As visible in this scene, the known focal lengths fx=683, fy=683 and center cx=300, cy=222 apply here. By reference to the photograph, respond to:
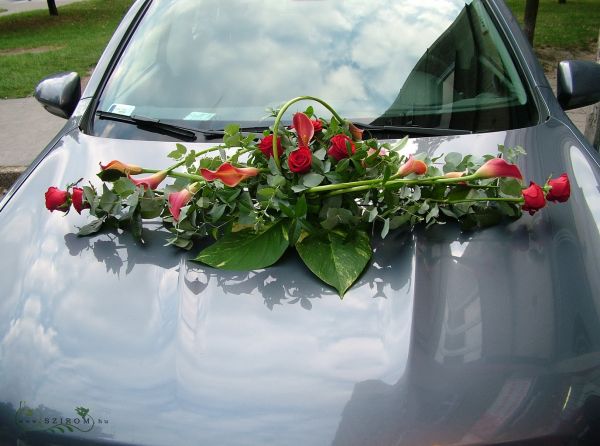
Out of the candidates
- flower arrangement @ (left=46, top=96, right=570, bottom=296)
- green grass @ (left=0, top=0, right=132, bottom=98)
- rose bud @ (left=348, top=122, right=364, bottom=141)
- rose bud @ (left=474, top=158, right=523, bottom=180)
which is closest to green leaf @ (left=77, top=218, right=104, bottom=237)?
flower arrangement @ (left=46, top=96, right=570, bottom=296)

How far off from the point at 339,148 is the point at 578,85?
1.23 meters

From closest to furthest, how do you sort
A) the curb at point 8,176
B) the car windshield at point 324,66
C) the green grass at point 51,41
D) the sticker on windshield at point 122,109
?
the car windshield at point 324,66, the sticker on windshield at point 122,109, the curb at point 8,176, the green grass at point 51,41

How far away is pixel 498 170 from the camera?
5.78 ft

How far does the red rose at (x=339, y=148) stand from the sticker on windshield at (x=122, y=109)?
3.10 feet

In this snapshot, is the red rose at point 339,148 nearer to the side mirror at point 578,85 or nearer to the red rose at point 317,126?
the red rose at point 317,126

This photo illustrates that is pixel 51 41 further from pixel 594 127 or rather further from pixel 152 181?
pixel 152 181

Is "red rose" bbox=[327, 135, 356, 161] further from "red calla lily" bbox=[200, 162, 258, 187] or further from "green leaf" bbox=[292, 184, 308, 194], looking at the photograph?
"red calla lily" bbox=[200, 162, 258, 187]

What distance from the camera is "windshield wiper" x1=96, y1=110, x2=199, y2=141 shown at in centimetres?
232

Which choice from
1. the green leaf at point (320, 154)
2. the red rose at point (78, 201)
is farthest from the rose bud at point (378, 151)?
the red rose at point (78, 201)

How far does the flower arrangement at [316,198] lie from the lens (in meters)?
1.74

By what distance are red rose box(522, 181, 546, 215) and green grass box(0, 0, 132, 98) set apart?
752 centimetres

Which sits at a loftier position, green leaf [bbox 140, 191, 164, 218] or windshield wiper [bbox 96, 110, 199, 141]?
windshield wiper [bbox 96, 110, 199, 141]

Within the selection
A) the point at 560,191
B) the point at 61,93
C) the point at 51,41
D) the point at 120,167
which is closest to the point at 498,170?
the point at 560,191

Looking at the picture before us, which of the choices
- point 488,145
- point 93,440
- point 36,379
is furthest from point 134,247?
point 488,145
